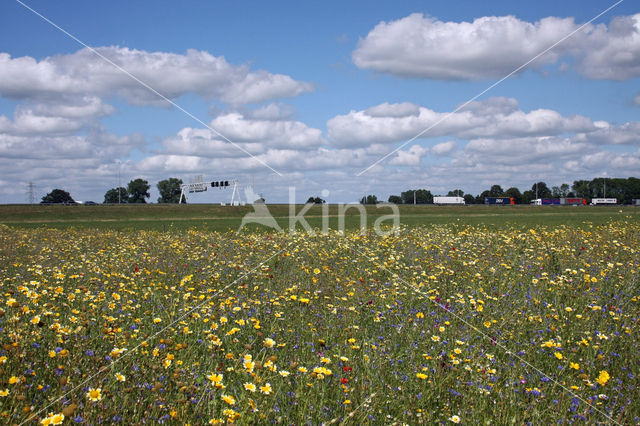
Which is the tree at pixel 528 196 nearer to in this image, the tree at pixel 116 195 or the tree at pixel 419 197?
the tree at pixel 419 197

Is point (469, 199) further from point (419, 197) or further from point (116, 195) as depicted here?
point (116, 195)

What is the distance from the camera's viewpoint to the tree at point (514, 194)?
618 ft

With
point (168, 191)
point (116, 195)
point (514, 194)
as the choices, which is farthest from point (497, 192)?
point (116, 195)

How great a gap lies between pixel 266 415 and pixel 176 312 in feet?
10.6

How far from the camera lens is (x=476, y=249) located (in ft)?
38.9

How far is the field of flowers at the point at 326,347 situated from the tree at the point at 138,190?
15276cm

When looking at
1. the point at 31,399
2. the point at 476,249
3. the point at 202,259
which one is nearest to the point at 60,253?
the point at 202,259

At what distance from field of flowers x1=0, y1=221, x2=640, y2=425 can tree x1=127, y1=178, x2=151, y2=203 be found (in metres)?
153

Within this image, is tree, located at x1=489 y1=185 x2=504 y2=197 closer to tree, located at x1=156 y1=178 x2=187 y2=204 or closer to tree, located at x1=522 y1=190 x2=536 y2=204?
tree, located at x1=522 y1=190 x2=536 y2=204

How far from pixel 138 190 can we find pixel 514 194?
145 m

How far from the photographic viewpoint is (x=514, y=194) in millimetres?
192000

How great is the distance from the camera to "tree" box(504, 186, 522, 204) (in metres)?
188

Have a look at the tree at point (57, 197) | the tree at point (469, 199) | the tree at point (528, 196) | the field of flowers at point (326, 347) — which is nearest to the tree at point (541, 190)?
the tree at point (528, 196)

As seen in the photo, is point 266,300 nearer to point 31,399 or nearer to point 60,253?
point 31,399
